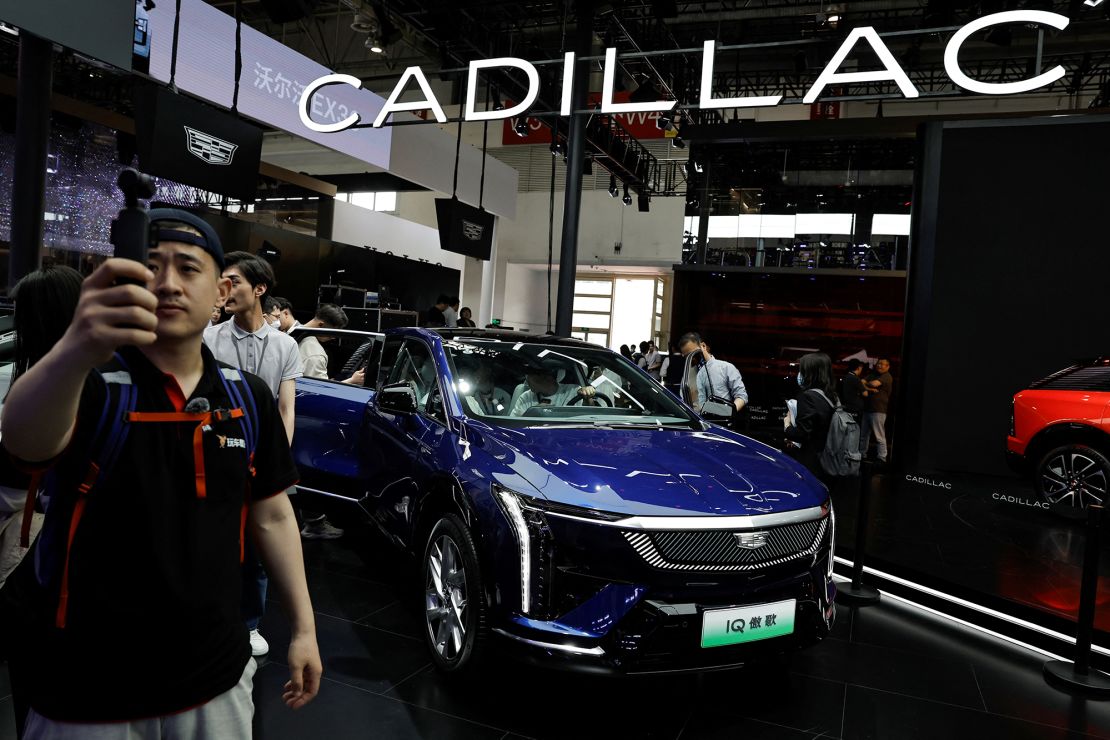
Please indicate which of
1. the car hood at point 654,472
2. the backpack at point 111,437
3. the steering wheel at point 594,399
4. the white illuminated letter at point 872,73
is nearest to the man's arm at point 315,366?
the steering wheel at point 594,399

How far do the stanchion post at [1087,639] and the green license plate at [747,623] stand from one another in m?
1.62

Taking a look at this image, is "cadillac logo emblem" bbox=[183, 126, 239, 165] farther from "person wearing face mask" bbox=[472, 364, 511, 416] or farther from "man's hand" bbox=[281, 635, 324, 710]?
"man's hand" bbox=[281, 635, 324, 710]

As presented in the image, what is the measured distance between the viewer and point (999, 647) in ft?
12.9

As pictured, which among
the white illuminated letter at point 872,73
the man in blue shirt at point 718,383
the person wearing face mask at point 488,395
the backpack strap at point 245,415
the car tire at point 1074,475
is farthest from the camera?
the man in blue shirt at point 718,383

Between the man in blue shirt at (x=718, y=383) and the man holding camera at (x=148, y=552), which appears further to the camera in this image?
the man in blue shirt at (x=718, y=383)

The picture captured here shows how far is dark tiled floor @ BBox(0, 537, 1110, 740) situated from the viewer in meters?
2.80

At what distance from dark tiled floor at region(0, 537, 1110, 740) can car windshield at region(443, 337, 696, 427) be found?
1.12 meters

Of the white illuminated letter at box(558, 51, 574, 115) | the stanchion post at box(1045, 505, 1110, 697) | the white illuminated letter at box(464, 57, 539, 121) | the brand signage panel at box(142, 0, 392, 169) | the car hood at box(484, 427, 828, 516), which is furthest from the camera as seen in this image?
the brand signage panel at box(142, 0, 392, 169)

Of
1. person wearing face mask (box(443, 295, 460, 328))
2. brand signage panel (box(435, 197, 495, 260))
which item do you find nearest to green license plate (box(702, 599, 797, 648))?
brand signage panel (box(435, 197, 495, 260))

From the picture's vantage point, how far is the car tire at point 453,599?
2.86m

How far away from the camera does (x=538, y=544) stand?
266 centimetres

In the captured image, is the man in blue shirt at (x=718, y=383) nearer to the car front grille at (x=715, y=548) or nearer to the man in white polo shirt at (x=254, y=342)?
the car front grille at (x=715, y=548)

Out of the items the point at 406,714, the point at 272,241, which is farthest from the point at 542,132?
the point at 406,714

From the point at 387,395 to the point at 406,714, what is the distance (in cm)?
146
